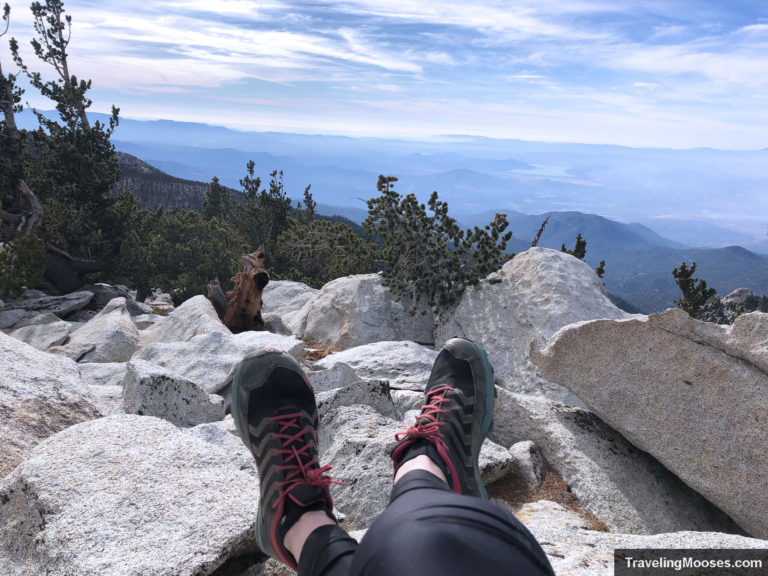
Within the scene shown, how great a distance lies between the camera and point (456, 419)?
3412 mm

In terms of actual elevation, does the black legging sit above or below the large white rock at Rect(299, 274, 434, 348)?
above

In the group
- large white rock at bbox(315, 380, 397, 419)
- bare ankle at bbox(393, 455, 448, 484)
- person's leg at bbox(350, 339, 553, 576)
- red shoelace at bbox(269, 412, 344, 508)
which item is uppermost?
person's leg at bbox(350, 339, 553, 576)

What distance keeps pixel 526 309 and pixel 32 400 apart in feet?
22.3

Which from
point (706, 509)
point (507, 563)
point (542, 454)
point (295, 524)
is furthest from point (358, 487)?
point (706, 509)

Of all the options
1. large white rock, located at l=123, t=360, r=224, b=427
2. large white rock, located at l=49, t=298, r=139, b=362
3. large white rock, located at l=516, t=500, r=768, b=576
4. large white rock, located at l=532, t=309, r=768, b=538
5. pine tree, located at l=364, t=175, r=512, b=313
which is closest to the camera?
large white rock, located at l=516, t=500, r=768, b=576

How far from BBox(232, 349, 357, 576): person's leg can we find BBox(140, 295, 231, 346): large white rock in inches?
234

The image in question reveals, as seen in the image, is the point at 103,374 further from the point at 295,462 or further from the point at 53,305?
the point at 53,305

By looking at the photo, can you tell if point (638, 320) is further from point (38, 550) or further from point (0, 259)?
point (0, 259)

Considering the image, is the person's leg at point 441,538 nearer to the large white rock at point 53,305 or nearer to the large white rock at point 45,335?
the large white rock at point 45,335

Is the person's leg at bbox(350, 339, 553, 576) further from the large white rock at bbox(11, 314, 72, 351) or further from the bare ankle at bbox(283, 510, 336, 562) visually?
the large white rock at bbox(11, 314, 72, 351)

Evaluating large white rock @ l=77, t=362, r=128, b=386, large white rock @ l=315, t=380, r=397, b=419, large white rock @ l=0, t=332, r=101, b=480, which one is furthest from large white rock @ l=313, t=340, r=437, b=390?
large white rock @ l=77, t=362, r=128, b=386

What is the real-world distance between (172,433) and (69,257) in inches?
827

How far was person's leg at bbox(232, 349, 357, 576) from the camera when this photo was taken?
7.43 feet

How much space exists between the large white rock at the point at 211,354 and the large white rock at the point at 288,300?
4.25 metres
